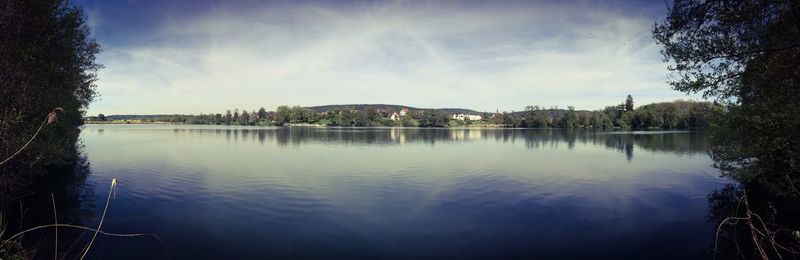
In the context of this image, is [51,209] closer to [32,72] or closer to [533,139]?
[32,72]

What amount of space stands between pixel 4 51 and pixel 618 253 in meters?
20.9

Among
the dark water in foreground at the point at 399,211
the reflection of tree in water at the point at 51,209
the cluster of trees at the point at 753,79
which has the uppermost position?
the cluster of trees at the point at 753,79

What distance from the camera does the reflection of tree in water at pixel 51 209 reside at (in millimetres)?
15672

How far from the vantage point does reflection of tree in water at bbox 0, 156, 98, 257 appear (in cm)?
1567

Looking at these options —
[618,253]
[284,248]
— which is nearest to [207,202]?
[284,248]

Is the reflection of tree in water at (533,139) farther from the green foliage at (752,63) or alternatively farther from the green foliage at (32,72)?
the green foliage at (32,72)

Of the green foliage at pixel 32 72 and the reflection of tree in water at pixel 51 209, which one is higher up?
the green foliage at pixel 32 72

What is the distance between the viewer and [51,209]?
2130cm

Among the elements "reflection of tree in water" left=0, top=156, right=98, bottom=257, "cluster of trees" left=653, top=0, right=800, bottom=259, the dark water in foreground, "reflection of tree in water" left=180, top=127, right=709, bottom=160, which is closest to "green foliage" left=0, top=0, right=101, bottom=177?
"reflection of tree in water" left=0, top=156, right=98, bottom=257

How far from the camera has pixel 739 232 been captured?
1834cm

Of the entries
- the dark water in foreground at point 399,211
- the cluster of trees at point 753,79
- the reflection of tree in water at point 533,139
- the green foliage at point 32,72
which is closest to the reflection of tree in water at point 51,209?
the dark water in foreground at point 399,211

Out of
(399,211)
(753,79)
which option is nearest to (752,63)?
(753,79)

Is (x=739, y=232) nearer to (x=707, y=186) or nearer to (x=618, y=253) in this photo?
(x=618, y=253)

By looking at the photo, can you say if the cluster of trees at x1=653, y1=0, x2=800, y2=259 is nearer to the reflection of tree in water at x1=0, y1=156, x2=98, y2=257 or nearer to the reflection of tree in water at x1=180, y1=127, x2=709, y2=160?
the reflection of tree in water at x1=0, y1=156, x2=98, y2=257
